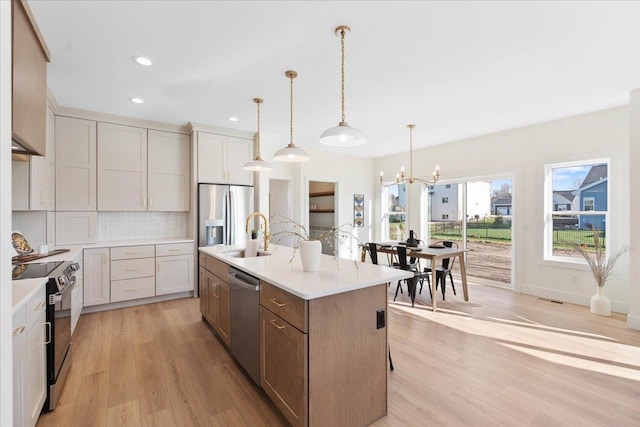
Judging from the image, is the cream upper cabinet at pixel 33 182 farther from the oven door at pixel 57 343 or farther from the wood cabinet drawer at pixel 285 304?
the wood cabinet drawer at pixel 285 304

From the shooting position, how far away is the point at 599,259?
12.7 ft

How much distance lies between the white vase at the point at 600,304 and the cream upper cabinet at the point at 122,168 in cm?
621

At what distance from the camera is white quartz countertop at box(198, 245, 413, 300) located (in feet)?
5.60

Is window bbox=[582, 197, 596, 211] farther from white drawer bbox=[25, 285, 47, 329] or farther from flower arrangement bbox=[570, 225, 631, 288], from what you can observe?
white drawer bbox=[25, 285, 47, 329]

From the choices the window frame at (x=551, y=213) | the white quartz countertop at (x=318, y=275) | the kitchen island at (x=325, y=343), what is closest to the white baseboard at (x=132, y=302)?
the white quartz countertop at (x=318, y=275)

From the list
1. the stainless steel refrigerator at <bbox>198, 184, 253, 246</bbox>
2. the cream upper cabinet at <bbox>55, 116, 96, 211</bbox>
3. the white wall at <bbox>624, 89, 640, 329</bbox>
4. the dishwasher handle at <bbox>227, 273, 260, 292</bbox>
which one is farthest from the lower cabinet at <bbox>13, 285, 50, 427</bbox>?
the white wall at <bbox>624, 89, 640, 329</bbox>

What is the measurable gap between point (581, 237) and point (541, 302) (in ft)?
3.55

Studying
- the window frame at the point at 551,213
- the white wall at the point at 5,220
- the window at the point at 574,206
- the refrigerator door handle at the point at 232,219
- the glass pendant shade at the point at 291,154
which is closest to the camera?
the white wall at the point at 5,220

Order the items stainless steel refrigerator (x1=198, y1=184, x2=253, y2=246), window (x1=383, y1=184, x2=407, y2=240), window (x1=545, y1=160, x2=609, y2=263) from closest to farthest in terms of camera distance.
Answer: window (x1=545, y1=160, x2=609, y2=263) → stainless steel refrigerator (x1=198, y1=184, x2=253, y2=246) → window (x1=383, y1=184, x2=407, y2=240)

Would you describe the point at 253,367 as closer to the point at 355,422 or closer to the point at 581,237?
the point at 355,422

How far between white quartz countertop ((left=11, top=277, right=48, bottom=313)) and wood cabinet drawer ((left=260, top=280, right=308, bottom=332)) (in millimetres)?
1244

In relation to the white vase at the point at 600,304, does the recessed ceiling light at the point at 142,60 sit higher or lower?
higher

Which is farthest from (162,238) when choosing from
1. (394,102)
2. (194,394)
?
(394,102)

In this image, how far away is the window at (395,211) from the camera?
6828 mm
